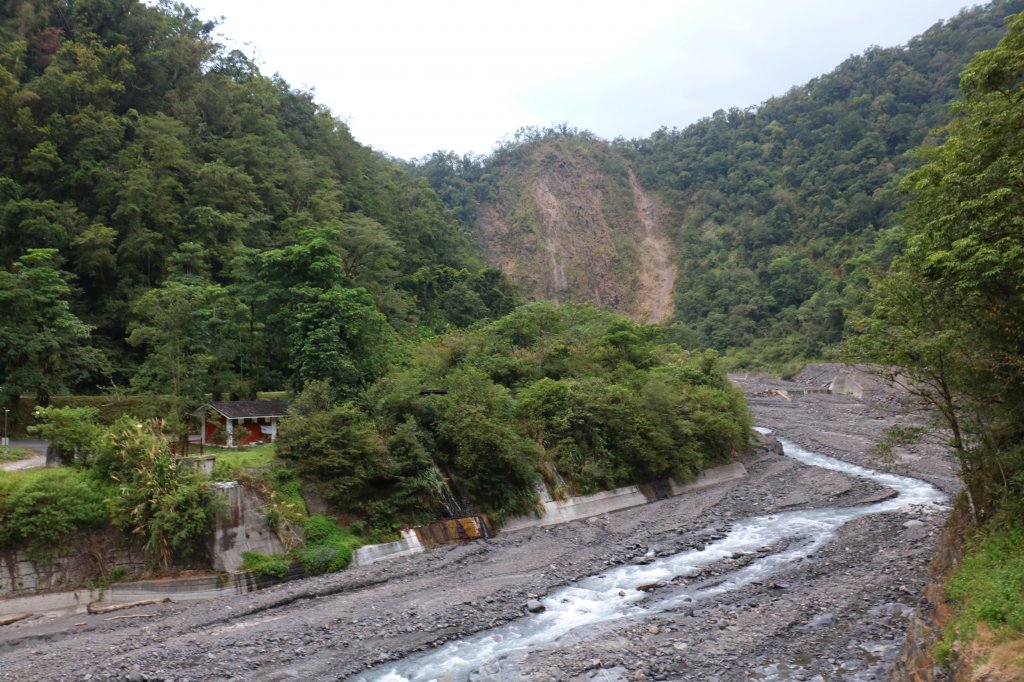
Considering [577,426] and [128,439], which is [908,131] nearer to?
[577,426]

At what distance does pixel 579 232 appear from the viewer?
5468 inches

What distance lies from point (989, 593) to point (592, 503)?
20360 millimetres

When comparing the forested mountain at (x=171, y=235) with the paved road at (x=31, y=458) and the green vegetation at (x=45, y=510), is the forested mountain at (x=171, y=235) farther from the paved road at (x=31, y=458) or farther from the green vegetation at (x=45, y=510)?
the green vegetation at (x=45, y=510)

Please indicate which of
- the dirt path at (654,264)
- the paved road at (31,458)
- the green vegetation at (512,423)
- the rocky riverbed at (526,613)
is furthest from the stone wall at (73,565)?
the dirt path at (654,264)

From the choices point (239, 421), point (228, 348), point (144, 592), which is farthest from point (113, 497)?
point (228, 348)

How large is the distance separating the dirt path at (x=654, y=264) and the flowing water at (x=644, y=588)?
94337 millimetres

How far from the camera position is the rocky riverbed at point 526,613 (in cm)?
1412

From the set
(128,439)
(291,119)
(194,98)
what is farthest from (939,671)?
(291,119)

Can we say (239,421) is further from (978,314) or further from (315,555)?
(978,314)

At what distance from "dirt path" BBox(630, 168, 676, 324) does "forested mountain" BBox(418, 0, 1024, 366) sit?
2.14 meters

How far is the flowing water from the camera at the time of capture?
1509 cm

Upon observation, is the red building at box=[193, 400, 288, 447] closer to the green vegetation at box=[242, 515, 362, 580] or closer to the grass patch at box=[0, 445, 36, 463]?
the grass patch at box=[0, 445, 36, 463]

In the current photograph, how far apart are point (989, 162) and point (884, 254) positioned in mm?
77830

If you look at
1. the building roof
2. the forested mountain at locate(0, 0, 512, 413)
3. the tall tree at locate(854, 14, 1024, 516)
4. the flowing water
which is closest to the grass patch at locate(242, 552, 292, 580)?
the flowing water
